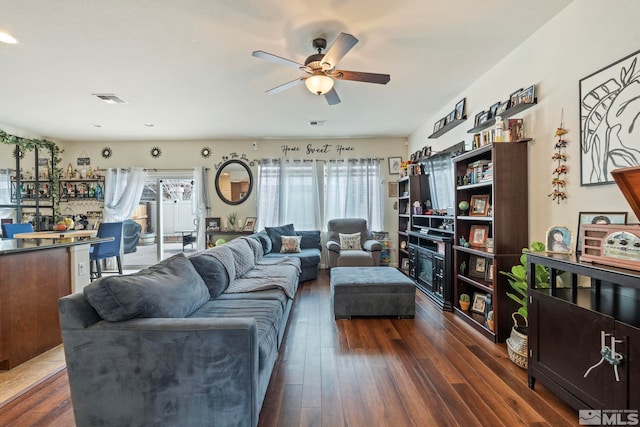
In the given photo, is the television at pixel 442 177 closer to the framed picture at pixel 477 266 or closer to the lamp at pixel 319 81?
the framed picture at pixel 477 266

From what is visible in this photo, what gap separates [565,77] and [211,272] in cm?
315

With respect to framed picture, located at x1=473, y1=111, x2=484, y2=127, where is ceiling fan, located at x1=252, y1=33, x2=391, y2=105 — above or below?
above

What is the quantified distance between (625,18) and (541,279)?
1.71m

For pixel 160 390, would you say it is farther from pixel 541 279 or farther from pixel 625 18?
pixel 625 18

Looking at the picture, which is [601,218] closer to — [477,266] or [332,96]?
[477,266]

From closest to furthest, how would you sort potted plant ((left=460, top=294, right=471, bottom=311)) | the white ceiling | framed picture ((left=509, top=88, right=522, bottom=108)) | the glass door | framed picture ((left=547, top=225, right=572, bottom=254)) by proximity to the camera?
framed picture ((left=547, top=225, right=572, bottom=254)) < the white ceiling < framed picture ((left=509, top=88, right=522, bottom=108)) < potted plant ((left=460, top=294, right=471, bottom=311)) < the glass door

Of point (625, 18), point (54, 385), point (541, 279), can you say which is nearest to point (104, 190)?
point (54, 385)

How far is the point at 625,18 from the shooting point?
69.8 inches

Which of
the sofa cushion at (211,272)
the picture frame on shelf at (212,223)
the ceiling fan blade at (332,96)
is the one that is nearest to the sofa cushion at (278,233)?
the picture frame on shelf at (212,223)

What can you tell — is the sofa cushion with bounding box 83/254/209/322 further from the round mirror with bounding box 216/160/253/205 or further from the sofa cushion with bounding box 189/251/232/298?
the round mirror with bounding box 216/160/253/205

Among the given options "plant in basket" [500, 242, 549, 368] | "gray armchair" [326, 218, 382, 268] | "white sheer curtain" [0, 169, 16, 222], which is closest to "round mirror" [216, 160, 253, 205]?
"gray armchair" [326, 218, 382, 268]

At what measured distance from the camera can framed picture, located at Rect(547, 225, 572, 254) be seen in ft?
6.69

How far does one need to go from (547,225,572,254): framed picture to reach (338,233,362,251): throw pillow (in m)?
3.37

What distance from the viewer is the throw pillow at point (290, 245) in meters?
5.12
